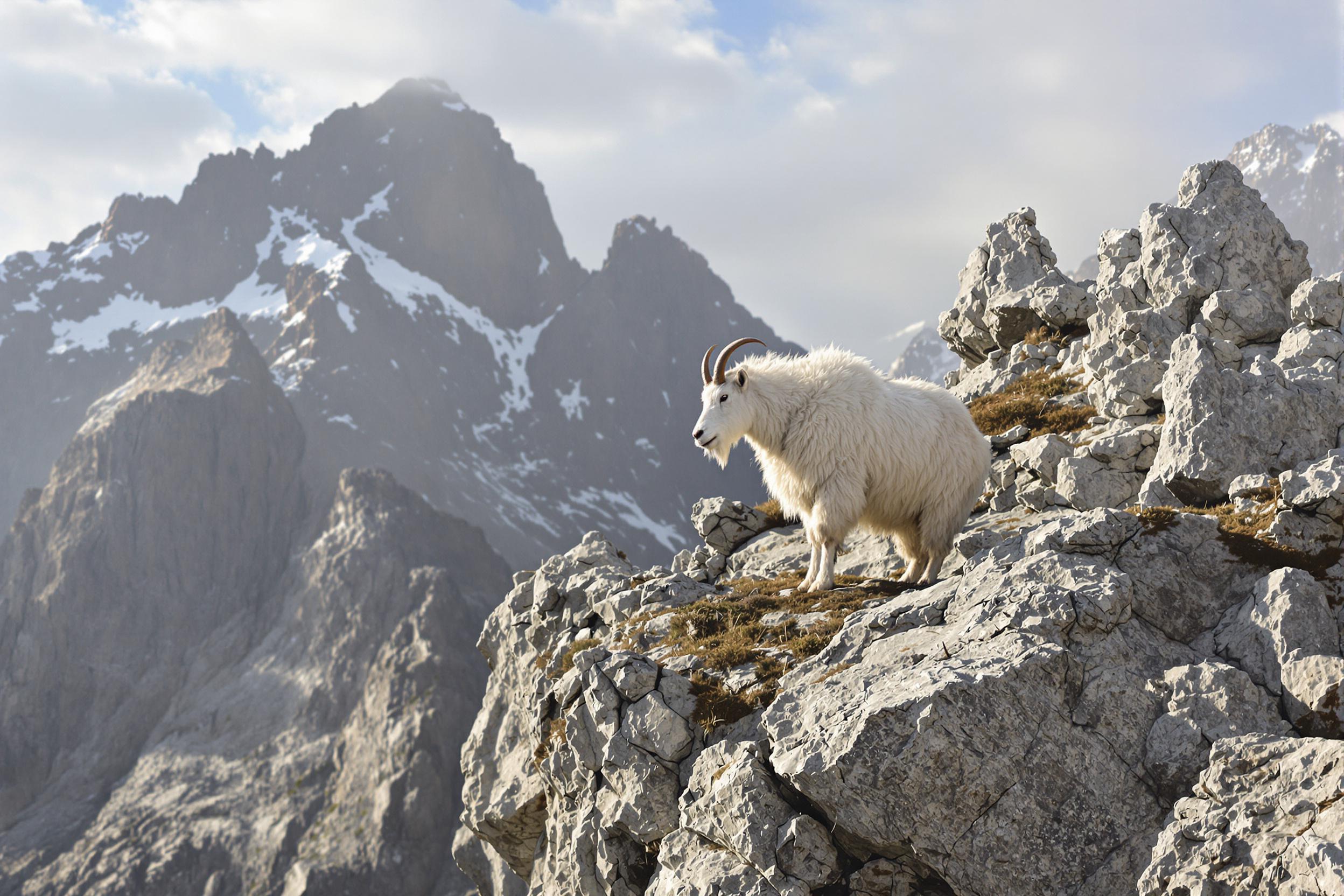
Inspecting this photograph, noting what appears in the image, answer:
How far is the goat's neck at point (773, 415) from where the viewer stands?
686 inches

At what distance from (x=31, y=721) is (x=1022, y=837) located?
608ft

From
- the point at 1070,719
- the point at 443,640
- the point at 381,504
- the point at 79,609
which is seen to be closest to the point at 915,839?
the point at 1070,719

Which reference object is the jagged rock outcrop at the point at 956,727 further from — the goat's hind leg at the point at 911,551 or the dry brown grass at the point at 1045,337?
the dry brown grass at the point at 1045,337

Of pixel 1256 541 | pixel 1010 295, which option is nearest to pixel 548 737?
pixel 1256 541

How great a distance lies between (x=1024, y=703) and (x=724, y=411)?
846cm

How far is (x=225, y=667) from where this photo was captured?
161 metres

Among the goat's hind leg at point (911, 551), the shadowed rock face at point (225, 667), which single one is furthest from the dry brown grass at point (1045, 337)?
the shadowed rock face at point (225, 667)

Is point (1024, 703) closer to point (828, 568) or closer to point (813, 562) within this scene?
point (828, 568)

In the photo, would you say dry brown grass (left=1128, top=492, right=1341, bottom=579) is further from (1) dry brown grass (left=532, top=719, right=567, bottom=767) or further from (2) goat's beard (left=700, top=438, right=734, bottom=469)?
(1) dry brown grass (left=532, top=719, right=567, bottom=767)

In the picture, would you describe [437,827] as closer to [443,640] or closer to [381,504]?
[443,640]

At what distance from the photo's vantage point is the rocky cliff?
30.9 feet

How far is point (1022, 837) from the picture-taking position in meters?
9.55

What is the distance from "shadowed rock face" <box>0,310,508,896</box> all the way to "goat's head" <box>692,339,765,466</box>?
395 feet

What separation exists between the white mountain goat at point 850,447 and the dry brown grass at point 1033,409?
7574mm
